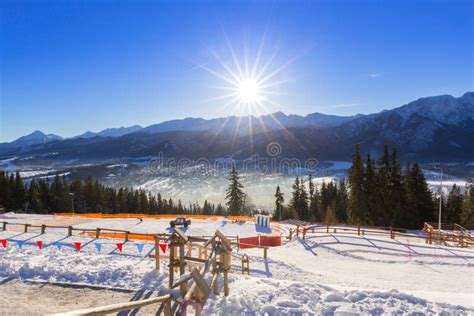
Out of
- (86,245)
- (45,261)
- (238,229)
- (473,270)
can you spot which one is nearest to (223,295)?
(45,261)

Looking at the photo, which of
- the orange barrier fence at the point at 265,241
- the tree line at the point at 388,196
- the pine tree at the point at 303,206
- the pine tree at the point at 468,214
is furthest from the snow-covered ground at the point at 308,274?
the pine tree at the point at 303,206

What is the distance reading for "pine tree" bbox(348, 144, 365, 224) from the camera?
48281 millimetres

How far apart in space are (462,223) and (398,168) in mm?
19159

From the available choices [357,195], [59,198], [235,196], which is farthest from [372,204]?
[59,198]

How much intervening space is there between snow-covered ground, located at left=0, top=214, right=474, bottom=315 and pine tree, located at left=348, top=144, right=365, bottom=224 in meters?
20.9

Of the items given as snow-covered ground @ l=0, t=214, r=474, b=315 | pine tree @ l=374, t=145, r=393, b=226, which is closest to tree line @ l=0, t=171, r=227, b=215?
snow-covered ground @ l=0, t=214, r=474, b=315

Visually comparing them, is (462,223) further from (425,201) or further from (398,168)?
(398,168)

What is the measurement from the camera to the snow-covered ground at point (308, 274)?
966cm

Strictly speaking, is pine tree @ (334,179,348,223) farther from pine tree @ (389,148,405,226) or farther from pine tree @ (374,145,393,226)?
pine tree @ (374,145,393,226)

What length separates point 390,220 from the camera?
47812 millimetres

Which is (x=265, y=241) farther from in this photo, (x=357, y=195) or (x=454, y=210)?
(x=454, y=210)

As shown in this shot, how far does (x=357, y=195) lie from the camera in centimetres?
4866

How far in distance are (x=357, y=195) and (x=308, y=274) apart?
111ft

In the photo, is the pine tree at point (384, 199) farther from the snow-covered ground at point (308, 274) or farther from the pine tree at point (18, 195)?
the pine tree at point (18, 195)
